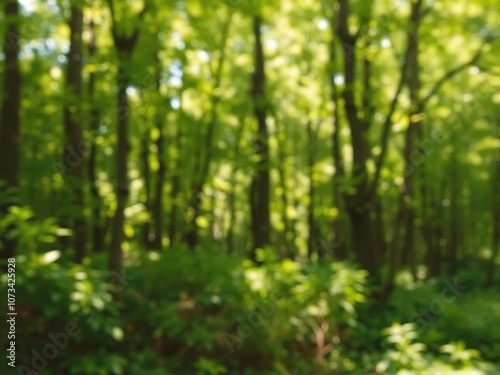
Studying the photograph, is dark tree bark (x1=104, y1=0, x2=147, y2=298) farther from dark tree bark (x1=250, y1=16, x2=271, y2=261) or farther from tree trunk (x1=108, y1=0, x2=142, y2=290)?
dark tree bark (x1=250, y1=16, x2=271, y2=261)

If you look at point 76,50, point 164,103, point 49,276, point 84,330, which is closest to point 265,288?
point 84,330

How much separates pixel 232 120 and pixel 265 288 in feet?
33.3

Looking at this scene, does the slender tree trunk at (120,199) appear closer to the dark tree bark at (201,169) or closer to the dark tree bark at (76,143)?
the dark tree bark at (76,143)

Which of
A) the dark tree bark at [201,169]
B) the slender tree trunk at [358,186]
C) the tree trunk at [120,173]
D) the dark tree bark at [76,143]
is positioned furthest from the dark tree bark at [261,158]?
the tree trunk at [120,173]

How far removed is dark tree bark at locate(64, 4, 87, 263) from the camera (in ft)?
21.6

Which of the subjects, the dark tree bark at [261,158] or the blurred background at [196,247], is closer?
the blurred background at [196,247]

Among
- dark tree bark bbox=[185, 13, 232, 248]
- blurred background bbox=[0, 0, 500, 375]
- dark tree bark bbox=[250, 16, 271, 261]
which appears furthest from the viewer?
dark tree bark bbox=[185, 13, 232, 248]

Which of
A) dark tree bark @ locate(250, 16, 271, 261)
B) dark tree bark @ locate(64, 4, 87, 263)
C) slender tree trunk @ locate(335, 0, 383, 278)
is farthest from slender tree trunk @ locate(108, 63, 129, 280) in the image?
slender tree trunk @ locate(335, 0, 383, 278)

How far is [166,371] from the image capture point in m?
5.23

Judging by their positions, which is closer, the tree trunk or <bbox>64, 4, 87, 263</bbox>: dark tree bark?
the tree trunk

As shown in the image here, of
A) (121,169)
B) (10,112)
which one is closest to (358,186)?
(121,169)

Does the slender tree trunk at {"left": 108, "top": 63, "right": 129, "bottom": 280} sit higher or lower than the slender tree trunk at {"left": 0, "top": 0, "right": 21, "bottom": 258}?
lower

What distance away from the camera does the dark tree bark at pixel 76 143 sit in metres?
6.57

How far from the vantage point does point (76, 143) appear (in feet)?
24.1
